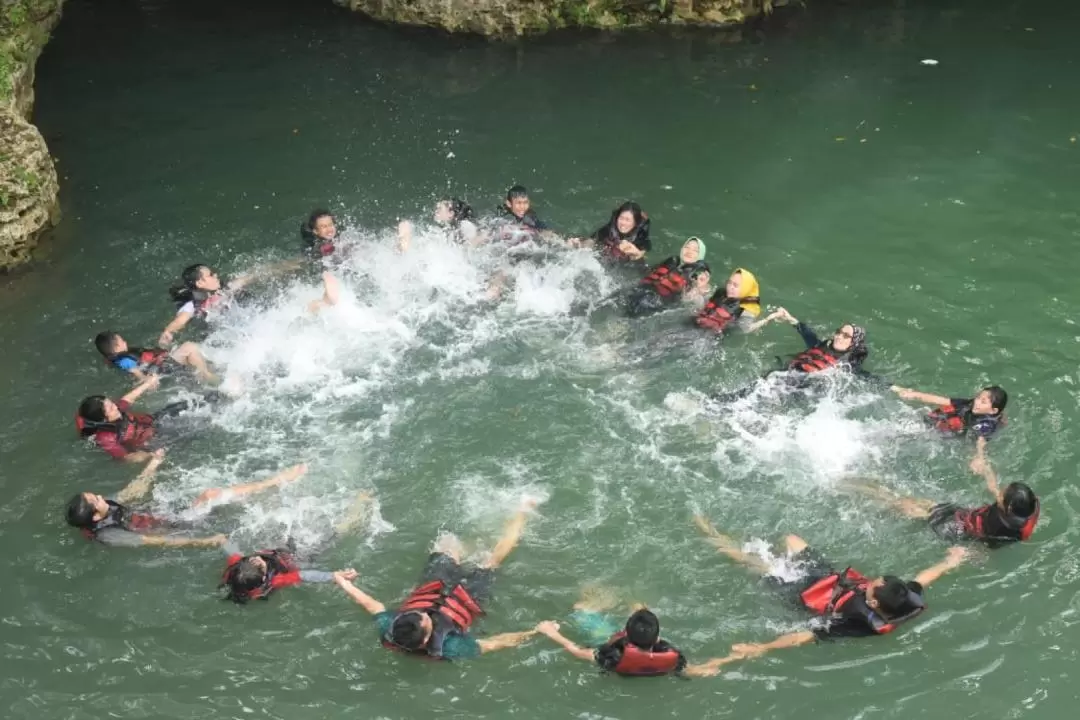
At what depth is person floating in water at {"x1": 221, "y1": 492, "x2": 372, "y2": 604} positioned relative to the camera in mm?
6750

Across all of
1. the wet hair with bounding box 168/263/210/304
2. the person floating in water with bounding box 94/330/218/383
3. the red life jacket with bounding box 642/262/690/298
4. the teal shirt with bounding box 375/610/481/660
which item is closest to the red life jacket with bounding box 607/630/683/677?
the teal shirt with bounding box 375/610/481/660

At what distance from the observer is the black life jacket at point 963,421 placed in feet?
26.1

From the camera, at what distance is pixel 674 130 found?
13414mm

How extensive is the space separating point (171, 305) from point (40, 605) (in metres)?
4.07

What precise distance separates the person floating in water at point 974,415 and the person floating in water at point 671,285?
107 inches

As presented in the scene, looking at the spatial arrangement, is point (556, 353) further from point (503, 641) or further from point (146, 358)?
point (146, 358)

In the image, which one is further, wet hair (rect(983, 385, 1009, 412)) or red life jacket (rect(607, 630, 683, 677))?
wet hair (rect(983, 385, 1009, 412))

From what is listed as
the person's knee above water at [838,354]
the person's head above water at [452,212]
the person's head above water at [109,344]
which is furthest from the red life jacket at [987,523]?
the person's head above water at [109,344]

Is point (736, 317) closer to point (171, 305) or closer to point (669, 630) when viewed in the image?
point (669, 630)

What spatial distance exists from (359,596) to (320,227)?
4.84m

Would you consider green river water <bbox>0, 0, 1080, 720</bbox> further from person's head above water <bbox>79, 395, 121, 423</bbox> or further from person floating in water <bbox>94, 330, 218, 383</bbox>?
person's head above water <bbox>79, 395, 121, 423</bbox>

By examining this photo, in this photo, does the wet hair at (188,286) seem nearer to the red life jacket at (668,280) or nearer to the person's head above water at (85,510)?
the person's head above water at (85,510)

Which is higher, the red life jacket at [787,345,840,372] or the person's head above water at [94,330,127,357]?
the red life jacket at [787,345,840,372]

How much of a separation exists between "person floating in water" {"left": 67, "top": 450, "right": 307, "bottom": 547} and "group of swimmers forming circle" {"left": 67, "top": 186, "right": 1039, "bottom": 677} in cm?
1
